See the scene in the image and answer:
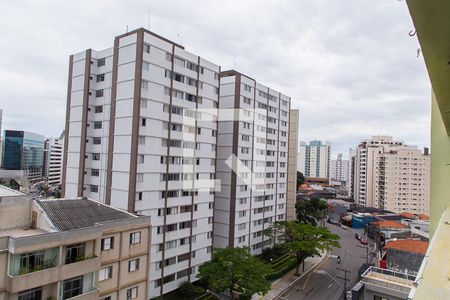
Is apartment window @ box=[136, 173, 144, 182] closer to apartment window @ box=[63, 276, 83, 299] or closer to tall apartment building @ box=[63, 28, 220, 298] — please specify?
tall apartment building @ box=[63, 28, 220, 298]

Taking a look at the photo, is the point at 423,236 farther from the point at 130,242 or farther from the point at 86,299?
the point at 86,299

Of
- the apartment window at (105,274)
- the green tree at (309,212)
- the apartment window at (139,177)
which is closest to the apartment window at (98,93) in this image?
the apartment window at (139,177)

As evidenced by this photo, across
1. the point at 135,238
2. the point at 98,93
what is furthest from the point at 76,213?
the point at 98,93

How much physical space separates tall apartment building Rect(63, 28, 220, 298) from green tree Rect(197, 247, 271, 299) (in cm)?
347

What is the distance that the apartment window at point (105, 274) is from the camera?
14.3m

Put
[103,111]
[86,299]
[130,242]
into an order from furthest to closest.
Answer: [103,111]
[130,242]
[86,299]

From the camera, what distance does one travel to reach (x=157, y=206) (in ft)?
68.2

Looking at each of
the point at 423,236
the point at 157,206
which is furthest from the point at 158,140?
the point at 423,236

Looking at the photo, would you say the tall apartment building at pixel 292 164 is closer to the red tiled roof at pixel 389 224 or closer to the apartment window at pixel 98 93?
the red tiled roof at pixel 389 224

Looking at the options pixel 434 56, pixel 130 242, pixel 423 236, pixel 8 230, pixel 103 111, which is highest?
pixel 103 111

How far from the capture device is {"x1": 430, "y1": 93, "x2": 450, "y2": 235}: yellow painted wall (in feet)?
9.38

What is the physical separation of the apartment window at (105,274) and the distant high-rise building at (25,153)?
7630cm

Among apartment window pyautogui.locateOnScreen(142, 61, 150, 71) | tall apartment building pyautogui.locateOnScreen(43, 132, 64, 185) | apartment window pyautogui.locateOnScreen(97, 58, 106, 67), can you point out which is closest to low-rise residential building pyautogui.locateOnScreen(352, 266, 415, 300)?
apartment window pyautogui.locateOnScreen(142, 61, 150, 71)

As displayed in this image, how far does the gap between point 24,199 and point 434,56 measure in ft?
52.6
